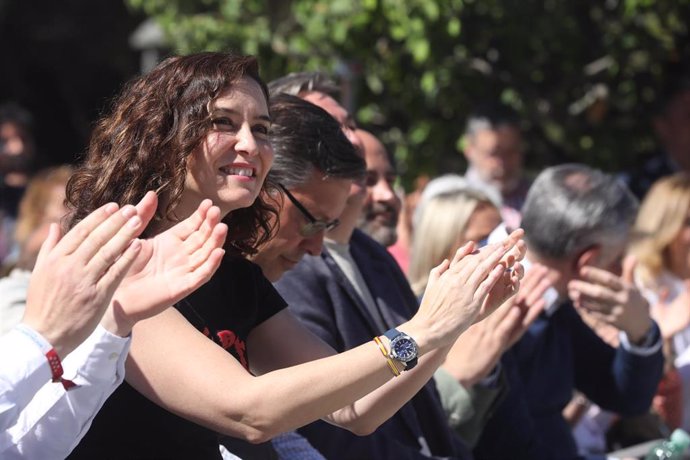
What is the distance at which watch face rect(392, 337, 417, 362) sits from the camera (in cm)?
244

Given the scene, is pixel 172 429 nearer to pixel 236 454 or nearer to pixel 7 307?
pixel 236 454

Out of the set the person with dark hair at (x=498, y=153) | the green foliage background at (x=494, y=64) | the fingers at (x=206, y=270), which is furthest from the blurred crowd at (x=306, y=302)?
the green foliage background at (x=494, y=64)

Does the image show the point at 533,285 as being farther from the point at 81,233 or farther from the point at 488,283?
the point at 81,233

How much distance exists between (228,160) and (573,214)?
1999 millimetres

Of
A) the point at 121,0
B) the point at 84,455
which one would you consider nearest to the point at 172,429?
the point at 84,455

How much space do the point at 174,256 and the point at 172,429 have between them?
48cm

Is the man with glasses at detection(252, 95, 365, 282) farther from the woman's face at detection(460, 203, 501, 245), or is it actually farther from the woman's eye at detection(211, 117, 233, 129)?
the woman's face at detection(460, 203, 501, 245)

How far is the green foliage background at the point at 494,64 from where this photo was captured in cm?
653

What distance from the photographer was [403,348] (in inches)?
96.3

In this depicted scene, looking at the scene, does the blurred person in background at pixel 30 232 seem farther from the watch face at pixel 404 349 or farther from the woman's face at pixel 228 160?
the watch face at pixel 404 349

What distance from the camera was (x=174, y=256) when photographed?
7.30 feet

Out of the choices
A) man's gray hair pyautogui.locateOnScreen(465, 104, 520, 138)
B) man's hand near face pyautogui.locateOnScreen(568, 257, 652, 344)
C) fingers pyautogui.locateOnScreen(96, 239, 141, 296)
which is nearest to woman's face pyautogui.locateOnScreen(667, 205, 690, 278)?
man's gray hair pyautogui.locateOnScreen(465, 104, 520, 138)

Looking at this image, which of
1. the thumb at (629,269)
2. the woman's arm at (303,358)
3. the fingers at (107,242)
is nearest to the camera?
the fingers at (107,242)

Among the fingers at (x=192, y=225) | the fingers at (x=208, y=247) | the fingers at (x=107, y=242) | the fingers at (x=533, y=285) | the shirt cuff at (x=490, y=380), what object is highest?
the fingers at (x=107, y=242)
